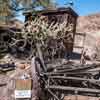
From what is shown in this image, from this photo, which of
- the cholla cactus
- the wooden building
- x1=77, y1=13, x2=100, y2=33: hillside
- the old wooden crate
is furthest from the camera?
x1=77, y1=13, x2=100, y2=33: hillside

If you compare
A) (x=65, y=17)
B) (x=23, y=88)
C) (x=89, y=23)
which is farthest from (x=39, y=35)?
(x=89, y=23)

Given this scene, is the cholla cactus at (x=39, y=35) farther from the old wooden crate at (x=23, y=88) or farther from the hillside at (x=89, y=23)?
the hillside at (x=89, y=23)

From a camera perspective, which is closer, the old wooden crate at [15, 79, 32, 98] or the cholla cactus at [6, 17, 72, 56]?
the old wooden crate at [15, 79, 32, 98]

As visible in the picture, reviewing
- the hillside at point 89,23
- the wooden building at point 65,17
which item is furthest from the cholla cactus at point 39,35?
the hillside at point 89,23

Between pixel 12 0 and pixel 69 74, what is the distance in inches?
689

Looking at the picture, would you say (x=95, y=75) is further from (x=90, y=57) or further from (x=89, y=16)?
(x=89, y=16)

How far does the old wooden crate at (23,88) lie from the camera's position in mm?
5777

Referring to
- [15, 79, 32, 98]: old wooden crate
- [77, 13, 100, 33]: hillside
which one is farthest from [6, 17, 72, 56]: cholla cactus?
[77, 13, 100, 33]: hillside

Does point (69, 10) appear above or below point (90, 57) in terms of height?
above

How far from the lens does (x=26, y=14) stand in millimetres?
22203

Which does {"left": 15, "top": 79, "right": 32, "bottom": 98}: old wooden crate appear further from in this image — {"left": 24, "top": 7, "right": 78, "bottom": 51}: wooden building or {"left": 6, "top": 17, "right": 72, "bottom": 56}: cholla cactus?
{"left": 24, "top": 7, "right": 78, "bottom": 51}: wooden building

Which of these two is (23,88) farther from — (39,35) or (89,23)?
(89,23)

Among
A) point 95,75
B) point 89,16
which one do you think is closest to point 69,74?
point 95,75

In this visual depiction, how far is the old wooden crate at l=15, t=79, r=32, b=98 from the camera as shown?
5.78 m
